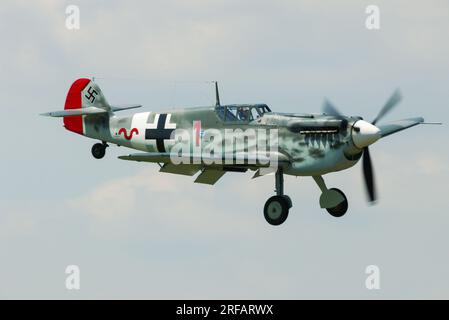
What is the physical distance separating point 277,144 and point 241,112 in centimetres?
133

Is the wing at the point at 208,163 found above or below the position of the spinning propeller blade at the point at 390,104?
below

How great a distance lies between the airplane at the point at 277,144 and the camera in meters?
30.0

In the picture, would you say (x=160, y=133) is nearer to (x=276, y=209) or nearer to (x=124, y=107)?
(x=124, y=107)

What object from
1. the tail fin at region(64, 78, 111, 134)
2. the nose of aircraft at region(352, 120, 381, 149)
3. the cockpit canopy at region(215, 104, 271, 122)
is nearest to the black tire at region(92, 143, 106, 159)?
the tail fin at region(64, 78, 111, 134)

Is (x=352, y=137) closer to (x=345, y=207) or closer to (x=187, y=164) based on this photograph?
(x=345, y=207)

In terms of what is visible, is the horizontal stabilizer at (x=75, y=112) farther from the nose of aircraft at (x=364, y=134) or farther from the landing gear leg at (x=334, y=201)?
the nose of aircraft at (x=364, y=134)

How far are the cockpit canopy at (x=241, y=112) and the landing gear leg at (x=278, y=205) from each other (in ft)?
4.98

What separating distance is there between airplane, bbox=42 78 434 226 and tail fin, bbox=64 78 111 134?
2.56 metres

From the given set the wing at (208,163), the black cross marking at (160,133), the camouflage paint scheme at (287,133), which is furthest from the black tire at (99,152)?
the wing at (208,163)

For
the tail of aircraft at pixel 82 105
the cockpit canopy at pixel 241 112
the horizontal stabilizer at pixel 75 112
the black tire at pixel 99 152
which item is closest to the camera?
the cockpit canopy at pixel 241 112

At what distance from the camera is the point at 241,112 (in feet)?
103

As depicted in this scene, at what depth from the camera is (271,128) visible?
30812mm

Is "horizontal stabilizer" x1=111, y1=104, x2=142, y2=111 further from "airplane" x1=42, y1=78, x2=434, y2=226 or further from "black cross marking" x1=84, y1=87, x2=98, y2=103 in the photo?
"airplane" x1=42, y1=78, x2=434, y2=226

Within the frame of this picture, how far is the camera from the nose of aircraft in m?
29.7
